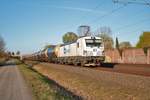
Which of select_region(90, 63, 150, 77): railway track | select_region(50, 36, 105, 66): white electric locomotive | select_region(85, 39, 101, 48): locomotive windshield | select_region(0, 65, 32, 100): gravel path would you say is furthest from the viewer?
select_region(85, 39, 101, 48): locomotive windshield

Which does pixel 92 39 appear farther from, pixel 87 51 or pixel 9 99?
→ pixel 9 99

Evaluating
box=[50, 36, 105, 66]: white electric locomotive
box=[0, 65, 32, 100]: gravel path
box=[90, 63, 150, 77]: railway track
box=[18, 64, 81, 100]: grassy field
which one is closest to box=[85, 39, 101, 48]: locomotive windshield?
box=[50, 36, 105, 66]: white electric locomotive

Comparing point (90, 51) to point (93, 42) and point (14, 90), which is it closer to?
point (93, 42)

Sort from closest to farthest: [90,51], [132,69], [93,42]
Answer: [132,69]
[90,51]
[93,42]

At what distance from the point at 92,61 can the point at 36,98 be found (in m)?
19.9

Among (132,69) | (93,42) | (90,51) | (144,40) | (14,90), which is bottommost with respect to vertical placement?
(14,90)

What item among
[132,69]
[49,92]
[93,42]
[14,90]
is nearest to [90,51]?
[93,42]

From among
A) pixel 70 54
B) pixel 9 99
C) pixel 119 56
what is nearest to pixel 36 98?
pixel 9 99

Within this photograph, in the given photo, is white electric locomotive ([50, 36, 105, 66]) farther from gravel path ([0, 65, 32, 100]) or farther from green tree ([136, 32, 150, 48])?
green tree ([136, 32, 150, 48])

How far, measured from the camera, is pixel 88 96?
13.4m

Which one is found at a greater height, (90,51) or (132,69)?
(90,51)

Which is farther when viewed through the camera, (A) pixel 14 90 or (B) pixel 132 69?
(B) pixel 132 69

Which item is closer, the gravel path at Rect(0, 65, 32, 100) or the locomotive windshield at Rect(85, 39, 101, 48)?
the gravel path at Rect(0, 65, 32, 100)

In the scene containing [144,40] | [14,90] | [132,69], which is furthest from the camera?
[144,40]
